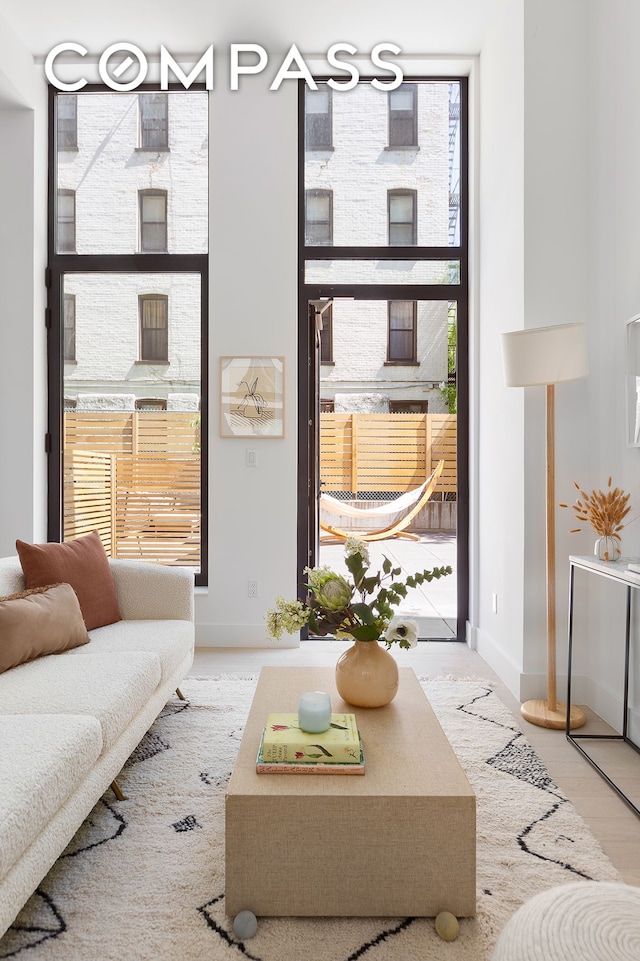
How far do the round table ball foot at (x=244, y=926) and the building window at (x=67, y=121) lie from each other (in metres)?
4.24

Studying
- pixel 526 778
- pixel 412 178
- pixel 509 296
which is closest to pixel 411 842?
pixel 526 778

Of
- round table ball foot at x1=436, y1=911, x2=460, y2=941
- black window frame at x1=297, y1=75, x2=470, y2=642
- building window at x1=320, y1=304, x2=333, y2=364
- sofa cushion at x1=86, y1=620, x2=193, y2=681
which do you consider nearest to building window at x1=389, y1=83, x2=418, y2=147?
black window frame at x1=297, y1=75, x2=470, y2=642

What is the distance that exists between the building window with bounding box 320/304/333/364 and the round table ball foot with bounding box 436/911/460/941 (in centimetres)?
321

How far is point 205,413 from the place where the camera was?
405 centimetres

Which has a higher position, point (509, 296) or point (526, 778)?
point (509, 296)

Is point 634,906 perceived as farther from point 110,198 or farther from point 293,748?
point 110,198

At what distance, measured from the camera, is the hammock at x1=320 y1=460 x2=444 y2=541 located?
4.15 metres

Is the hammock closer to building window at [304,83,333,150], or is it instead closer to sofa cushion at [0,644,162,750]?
sofa cushion at [0,644,162,750]

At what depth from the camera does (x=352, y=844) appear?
4.71 ft

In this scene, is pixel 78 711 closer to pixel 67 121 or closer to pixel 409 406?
pixel 409 406

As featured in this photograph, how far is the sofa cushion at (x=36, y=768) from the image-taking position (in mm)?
1260

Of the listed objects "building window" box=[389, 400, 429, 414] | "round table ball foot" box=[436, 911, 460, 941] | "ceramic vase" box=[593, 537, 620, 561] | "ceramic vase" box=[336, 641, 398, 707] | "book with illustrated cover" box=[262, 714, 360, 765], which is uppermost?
"building window" box=[389, 400, 429, 414]

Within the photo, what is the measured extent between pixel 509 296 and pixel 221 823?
263 centimetres

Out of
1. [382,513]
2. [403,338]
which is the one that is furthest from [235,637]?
[403,338]
